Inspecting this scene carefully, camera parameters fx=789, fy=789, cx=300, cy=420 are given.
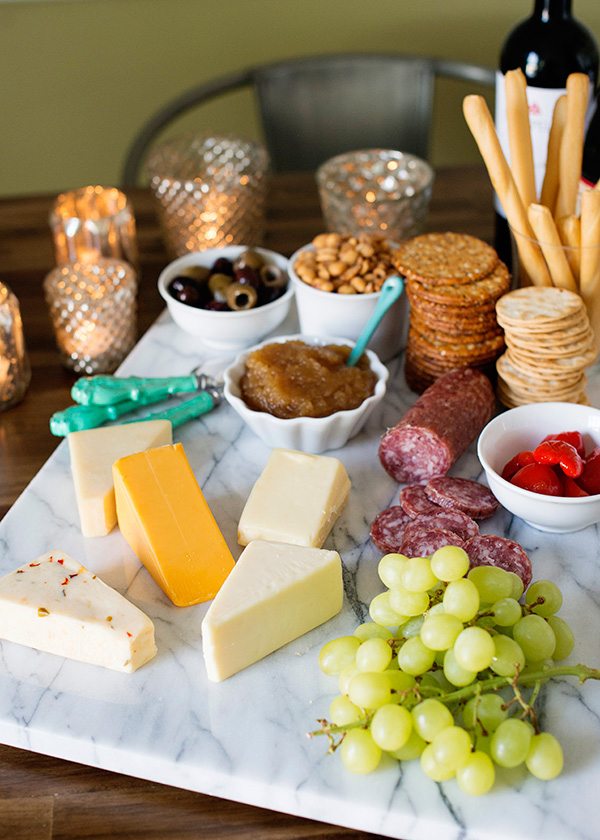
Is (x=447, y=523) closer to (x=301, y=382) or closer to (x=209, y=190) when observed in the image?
(x=301, y=382)

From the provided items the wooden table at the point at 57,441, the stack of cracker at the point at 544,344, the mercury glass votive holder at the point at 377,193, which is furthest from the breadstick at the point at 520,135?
the wooden table at the point at 57,441

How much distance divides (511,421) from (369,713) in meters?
0.41

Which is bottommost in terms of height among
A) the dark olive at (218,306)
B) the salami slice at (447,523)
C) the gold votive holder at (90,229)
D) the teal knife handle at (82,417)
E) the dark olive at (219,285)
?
the salami slice at (447,523)

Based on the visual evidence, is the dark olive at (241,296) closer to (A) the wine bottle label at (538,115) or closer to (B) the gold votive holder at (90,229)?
(B) the gold votive holder at (90,229)

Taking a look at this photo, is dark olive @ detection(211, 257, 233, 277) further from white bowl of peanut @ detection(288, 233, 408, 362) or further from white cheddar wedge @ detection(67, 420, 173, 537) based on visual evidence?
white cheddar wedge @ detection(67, 420, 173, 537)

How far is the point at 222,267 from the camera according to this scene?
4.07ft

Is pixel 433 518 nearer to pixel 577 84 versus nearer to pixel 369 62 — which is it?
pixel 577 84

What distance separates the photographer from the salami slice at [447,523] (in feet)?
2.71

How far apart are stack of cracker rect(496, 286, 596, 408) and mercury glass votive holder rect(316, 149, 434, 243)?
35cm

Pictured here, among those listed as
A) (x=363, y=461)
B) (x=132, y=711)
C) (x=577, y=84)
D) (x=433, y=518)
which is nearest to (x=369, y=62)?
(x=577, y=84)

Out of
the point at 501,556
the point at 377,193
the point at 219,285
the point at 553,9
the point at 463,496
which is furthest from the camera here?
the point at 377,193

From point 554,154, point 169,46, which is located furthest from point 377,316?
point 169,46

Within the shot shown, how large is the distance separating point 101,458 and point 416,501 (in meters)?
0.37

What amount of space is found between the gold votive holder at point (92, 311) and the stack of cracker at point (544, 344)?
57 cm
